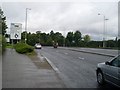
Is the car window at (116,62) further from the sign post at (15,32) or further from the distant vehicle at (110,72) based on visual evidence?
the sign post at (15,32)

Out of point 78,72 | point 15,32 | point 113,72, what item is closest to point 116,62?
point 113,72

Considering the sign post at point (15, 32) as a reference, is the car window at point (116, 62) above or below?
below

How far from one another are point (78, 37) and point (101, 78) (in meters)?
126

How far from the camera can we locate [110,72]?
29.7 feet

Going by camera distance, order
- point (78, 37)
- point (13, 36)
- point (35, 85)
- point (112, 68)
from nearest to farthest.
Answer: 1. point (112, 68)
2. point (35, 85)
3. point (13, 36)
4. point (78, 37)

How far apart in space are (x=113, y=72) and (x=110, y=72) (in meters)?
0.26

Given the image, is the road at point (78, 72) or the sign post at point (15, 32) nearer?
the road at point (78, 72)

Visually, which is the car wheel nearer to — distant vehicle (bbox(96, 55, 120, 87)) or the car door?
distant vehicle (bbox(96, 55, 120, 87))

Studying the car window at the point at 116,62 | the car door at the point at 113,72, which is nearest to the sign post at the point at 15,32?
the car door at the point at 113,72

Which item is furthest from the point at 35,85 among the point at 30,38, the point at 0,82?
the point at 30,38

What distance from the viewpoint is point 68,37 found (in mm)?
136625

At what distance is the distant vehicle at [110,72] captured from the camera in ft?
28.1

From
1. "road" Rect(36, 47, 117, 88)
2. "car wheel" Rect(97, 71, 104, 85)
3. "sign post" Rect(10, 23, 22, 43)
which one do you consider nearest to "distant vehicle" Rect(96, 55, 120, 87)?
"car wheel" Rect(97, 71, 104, 85)

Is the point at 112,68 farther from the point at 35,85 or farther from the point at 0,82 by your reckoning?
the point at 0,82
